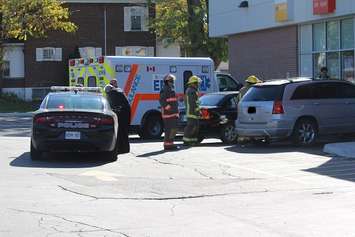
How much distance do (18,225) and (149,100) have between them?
1284 cm

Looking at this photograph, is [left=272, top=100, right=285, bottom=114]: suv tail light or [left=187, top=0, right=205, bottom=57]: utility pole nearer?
[left=272, top=100, right=285, bottom=114]: suv tail light

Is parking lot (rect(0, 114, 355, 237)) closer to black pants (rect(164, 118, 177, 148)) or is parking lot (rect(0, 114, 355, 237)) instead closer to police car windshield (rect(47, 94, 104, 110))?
black pants (rect(164, 118, 177, 148))

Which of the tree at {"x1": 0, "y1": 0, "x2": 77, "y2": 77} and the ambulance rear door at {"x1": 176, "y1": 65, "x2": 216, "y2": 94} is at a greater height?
the tree at {"x1": 0, "y1": 0, "x2": 77, "y2": 77}

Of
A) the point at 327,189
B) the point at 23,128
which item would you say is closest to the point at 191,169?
the point at 327,189

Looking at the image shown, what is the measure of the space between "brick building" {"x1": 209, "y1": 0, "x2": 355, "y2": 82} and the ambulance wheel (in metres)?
7.74

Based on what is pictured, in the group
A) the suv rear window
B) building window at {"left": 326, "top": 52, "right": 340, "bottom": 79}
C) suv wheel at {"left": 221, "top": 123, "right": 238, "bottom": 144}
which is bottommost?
suv wheel at {"left": 221, "top": 123, "right": 238, "bottom": 144}

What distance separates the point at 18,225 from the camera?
8219 millimetres

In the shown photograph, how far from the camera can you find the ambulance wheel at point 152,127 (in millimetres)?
20953

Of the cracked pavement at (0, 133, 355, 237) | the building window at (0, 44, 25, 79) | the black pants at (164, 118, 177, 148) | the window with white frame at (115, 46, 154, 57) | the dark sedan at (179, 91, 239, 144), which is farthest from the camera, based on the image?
the window with white frame at (115, 46, 154, 57)

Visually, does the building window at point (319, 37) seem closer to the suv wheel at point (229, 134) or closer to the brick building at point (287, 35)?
the brick building at point (287, 35)

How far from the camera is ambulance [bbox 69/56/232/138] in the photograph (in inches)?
803

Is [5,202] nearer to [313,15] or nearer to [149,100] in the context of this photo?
[149,100]

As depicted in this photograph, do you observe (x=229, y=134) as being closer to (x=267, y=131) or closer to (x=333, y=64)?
(x=267, y=131)

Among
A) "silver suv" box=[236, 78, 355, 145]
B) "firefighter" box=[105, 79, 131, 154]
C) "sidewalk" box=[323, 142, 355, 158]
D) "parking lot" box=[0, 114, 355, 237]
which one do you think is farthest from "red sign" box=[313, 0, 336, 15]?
"firefighter" box=[105, 79, 131, 154]
